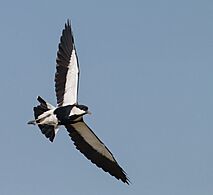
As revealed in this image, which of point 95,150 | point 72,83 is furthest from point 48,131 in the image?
point 72,83

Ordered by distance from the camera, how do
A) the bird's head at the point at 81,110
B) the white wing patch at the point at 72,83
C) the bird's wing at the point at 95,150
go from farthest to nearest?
the white wing patch at the point at 72,83
the bird's wing at the point at 95,150
the bird's head at the point at 81,110

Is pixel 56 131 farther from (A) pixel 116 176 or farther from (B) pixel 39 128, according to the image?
(A) pixel 116 176

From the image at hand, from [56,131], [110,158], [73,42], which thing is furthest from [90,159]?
[73,42]

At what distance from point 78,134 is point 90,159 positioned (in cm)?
107

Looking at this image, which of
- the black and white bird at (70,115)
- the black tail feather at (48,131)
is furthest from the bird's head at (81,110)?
the black tail feather at (48,131)

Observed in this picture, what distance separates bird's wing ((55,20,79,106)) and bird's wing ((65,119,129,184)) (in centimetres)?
106

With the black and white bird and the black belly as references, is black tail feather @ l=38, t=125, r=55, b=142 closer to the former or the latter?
the black and white bird

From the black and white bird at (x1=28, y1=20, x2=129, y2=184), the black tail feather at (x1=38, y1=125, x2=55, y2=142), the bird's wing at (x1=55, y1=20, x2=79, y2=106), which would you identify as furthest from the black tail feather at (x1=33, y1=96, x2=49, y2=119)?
the bird's wing at (x1=55, y1=20, x2=79, y2=106)

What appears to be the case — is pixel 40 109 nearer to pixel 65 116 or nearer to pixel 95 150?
pixel 65 116

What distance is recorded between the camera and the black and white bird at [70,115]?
77.1 ft

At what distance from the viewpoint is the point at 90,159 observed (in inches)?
992

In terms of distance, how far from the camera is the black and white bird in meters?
23.5

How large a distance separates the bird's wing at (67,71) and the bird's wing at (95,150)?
1.06 meters

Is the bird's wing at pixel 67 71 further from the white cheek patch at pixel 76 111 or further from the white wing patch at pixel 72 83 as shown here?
the white cheek patch at pixel 76 111
